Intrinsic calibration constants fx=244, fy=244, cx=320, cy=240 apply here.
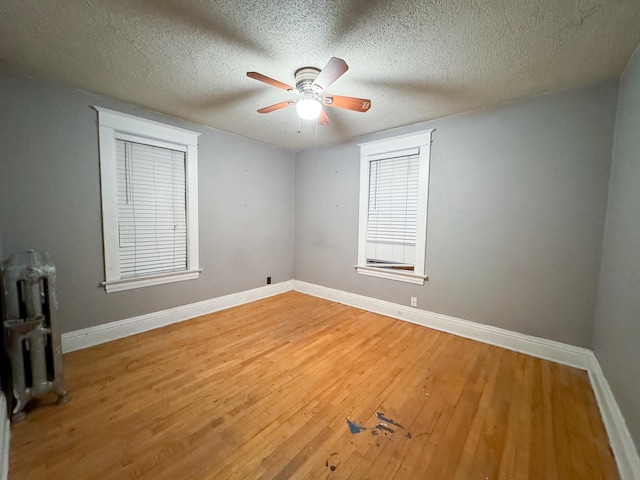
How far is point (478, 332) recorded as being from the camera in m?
2.67

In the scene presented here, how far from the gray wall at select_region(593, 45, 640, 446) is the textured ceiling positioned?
0.45 m

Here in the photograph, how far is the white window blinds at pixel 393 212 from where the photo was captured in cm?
313

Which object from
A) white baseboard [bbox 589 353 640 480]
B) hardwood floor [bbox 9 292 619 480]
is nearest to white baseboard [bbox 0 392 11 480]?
hardwood floor [bbox 9 292 619 480]

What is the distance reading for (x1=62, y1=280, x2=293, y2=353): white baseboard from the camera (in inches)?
93.2

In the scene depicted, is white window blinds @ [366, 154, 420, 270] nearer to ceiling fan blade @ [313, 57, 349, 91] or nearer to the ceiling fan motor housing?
the ceiling fan motor housing

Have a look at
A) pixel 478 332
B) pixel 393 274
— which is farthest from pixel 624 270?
pixel 393 274

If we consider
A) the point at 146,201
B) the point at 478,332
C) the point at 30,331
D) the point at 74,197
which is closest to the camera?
the point at 30,331

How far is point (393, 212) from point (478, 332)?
1686mm

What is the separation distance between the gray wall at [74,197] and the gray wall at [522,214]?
96.7 inches

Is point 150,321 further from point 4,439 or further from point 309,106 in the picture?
point 309,106

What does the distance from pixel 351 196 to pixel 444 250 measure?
1.49m

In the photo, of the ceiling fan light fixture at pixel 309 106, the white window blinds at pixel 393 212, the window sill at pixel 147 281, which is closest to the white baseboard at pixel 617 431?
the white window blinds at pixel 393 212

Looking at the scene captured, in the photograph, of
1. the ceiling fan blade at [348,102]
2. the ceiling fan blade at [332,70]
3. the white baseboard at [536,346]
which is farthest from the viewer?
the ceiling fan blade at [348,102]

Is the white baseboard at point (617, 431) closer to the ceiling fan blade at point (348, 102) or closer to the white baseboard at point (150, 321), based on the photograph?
the ceiling fan blade at point (348, 102)
